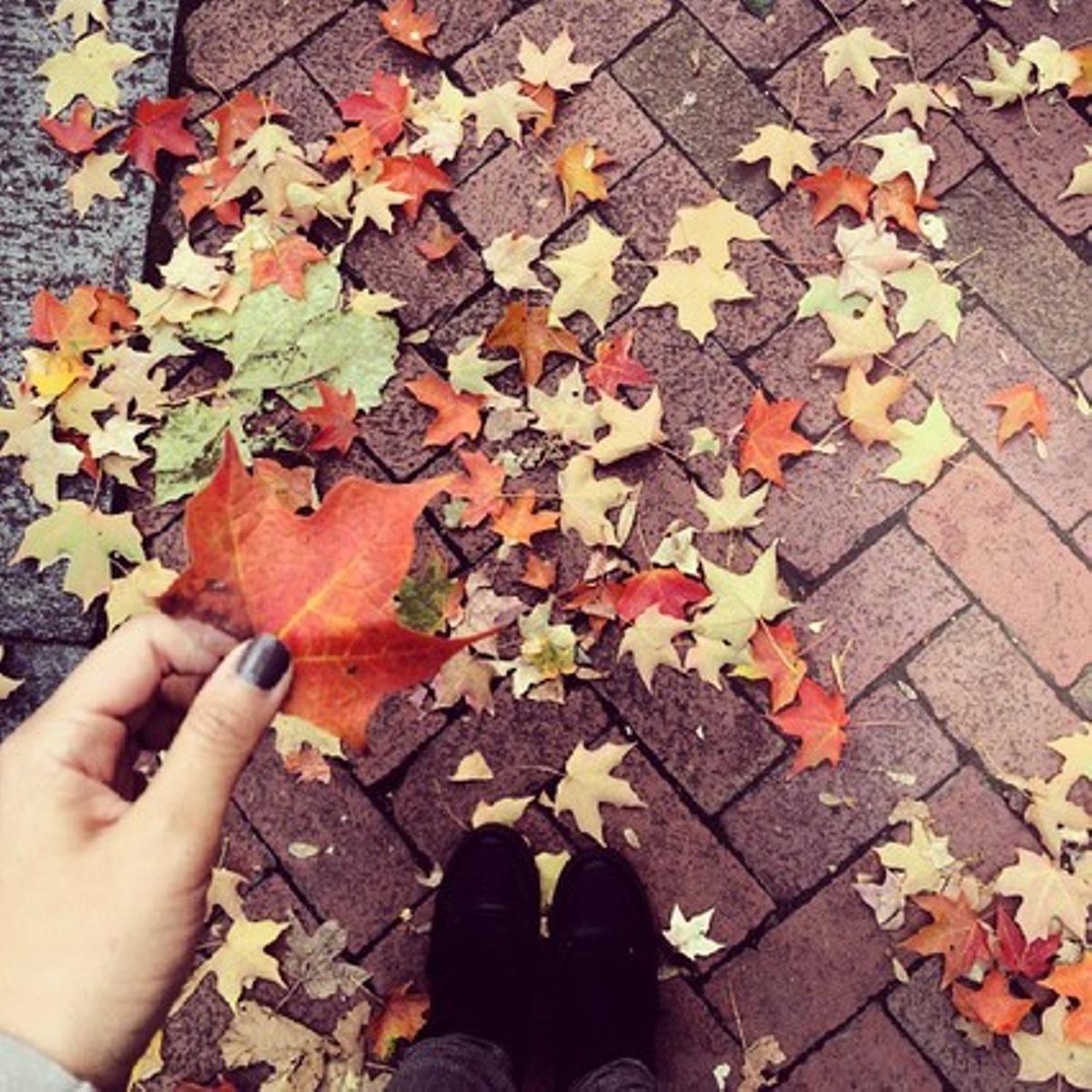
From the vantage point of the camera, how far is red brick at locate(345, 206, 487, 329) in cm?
289

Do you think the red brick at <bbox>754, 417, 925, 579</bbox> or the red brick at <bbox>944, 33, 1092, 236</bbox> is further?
the red brick at <bbox>944, 33, 1092, 236</bbox>

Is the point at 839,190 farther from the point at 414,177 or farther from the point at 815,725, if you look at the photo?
the point at 815,725

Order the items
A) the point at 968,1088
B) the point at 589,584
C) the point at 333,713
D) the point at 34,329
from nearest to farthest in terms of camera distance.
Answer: the point at 333,713 → the point at 968,1088 → the point at 589,584 → the point at 34,329

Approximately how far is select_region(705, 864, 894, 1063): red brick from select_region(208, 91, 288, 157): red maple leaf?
2.05m

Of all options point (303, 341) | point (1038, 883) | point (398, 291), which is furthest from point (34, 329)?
point (1038, 883)

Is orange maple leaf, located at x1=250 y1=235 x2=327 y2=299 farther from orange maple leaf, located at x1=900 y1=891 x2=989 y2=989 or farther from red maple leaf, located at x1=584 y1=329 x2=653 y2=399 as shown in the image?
orange maple leaf, located at x1=900 y1=891 x2=989 y2=989

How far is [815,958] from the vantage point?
8.45 feet

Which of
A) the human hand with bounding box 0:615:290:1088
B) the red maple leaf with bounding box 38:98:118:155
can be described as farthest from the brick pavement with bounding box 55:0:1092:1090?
the human hand with bounding box 0:615:290:1088

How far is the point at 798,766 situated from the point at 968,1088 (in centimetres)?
67

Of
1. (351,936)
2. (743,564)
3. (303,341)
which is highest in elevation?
(303,341)

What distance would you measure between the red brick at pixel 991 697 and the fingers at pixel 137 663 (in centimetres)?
156

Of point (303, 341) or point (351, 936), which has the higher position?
point (303, 341)

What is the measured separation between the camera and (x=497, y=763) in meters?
2.69

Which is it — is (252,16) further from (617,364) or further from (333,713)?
(333,713)
